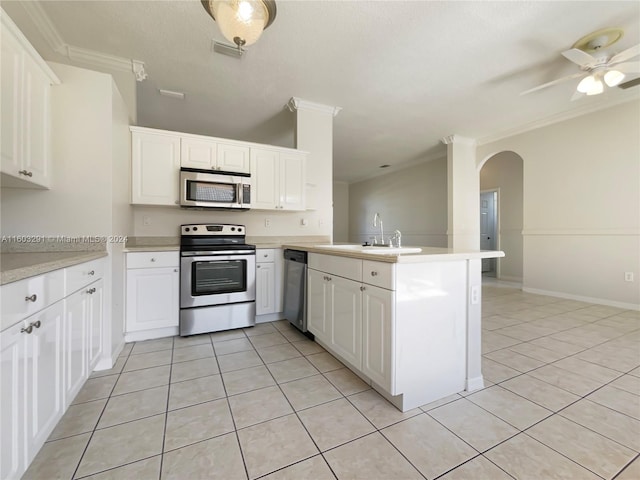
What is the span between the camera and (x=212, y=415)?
1.55 meters

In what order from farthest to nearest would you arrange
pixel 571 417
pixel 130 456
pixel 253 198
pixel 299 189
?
pixel 299 189 < pixel 253 198 < pixel 571 417 < pixel 130 456

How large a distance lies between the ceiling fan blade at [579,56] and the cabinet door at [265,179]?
2.96 metres

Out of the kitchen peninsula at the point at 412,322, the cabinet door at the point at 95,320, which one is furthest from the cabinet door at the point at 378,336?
the cabinet door at the point at 95,320

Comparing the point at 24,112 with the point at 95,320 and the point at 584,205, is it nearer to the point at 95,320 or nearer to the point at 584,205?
the point at 95,320

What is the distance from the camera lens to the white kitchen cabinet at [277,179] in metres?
3.31

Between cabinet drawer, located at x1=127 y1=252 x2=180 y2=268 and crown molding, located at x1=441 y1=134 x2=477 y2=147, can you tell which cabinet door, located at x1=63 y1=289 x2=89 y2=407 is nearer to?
cabinet drawer, located at x1=127 y1=252 x2=180 y2=268

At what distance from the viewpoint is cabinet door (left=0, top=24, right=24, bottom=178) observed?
1454 mm

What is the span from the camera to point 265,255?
312cm

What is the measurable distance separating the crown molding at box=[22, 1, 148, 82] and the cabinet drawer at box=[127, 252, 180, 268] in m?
1.85

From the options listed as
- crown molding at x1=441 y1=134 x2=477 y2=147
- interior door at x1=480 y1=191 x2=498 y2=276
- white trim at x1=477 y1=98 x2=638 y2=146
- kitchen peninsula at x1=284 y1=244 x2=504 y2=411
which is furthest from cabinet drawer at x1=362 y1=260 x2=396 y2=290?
interior door at x1=480 y1=191 x2=498 y2=276

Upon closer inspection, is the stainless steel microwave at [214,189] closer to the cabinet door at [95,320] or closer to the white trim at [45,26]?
the cabinet door at [95,320]

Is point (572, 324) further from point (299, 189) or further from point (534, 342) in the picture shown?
point (299, 189)

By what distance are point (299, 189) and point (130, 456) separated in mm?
2880

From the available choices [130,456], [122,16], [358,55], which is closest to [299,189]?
[358,55]
